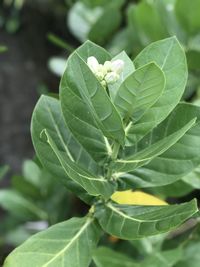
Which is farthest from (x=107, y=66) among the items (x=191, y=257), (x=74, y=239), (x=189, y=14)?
(x=189, y=14)

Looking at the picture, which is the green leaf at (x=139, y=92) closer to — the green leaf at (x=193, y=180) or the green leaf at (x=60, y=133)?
the green leaf at (x=60, y=133)

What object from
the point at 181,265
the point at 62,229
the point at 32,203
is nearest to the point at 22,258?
the point at 62,229

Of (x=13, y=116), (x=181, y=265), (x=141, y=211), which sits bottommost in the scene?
(x=13, y=116)

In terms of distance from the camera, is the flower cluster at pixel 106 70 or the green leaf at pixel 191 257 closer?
the flower cluster at pixel 106 70

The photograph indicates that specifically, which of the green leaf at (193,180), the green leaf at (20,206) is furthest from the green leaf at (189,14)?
the green leaf at (20,206)

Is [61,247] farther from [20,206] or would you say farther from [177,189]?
[20,206]

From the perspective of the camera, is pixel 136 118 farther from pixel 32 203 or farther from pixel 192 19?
pixel 32 203
